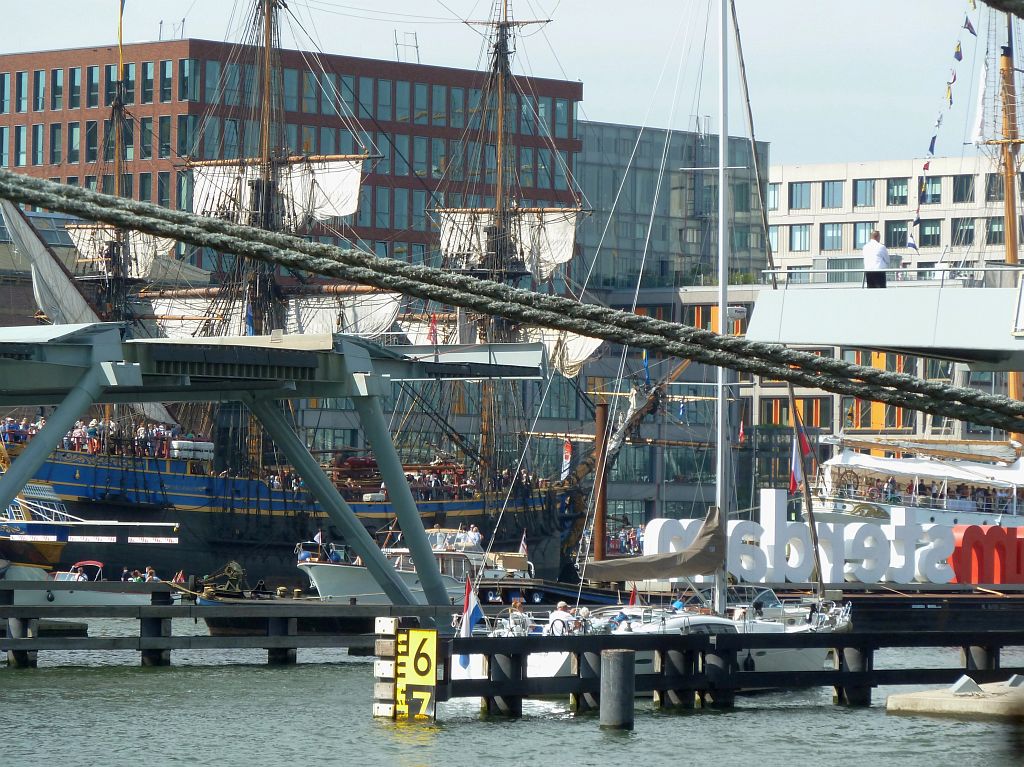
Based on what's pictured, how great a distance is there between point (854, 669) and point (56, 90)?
78877 millimetres

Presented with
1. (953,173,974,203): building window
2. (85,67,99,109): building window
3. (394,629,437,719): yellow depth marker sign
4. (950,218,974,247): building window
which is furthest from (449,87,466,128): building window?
(394,629,437,719): yellow depth marker sign

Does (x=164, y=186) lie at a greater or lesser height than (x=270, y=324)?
greater

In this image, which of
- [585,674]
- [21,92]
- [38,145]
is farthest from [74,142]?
[585,674]

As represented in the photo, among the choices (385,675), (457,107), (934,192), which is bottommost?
(385,675)

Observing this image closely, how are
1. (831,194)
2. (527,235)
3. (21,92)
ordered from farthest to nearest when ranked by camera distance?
(831,194), (21,92), (527,235)

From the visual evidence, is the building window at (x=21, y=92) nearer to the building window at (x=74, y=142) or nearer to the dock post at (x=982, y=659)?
the building window at (x=74, y=142)

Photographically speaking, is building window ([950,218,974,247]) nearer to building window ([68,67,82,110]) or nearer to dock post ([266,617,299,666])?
building window ([68,67,82,110])

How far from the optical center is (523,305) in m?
7.23

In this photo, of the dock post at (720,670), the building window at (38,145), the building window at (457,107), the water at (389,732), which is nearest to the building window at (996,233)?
the building window at (457,107)

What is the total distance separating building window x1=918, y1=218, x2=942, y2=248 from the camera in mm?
109375

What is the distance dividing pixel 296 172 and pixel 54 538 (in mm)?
28524

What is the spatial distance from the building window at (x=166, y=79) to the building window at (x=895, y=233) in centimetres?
4650

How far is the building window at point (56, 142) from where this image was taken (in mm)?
96750

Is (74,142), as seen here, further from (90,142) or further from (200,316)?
(200,316)
